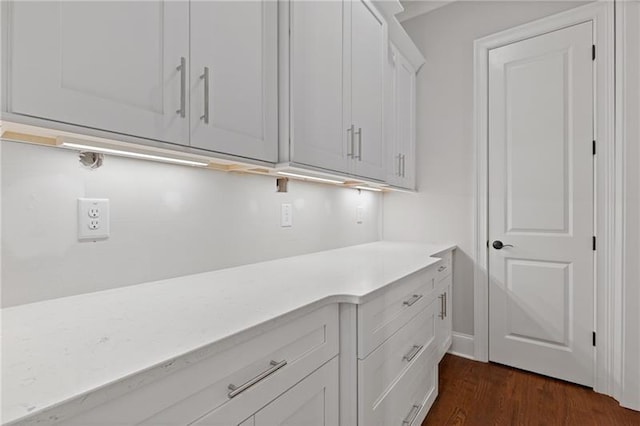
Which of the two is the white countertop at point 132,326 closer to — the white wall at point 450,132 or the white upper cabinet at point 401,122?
the white upper cabinet at point 401,122

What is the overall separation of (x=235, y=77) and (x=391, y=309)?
1041 millimetres

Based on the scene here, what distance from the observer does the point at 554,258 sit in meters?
2.26

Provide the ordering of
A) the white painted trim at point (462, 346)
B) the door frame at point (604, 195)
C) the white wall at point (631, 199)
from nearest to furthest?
Answer: the white wall at point (631, 199), the door frame at point (604, 195), the white painted trim at point (462, 346)

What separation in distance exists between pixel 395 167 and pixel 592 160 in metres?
1.25

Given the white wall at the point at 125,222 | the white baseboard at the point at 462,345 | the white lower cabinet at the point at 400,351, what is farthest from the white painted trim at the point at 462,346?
the white wall at the point at 125,222

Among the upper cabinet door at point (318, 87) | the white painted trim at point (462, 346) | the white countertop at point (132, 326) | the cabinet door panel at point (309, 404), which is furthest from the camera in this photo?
the white painted trim at point (462, 346)

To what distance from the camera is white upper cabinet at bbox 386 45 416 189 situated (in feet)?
7.38

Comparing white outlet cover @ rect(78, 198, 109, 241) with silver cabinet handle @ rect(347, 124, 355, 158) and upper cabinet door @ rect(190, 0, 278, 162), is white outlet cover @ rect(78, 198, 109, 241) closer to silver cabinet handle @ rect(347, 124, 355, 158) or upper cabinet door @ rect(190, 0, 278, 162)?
upper cabinet door @ rect(190, 0, 278, 162)

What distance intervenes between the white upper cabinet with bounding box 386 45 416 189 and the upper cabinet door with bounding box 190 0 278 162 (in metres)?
1.07

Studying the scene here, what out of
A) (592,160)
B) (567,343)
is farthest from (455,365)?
(592,160)

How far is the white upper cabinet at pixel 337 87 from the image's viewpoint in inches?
52.1

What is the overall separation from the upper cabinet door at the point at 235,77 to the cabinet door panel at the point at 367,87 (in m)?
0.58

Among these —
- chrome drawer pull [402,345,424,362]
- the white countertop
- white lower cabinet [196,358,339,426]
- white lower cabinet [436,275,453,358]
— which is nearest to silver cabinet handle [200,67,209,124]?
the white countertop

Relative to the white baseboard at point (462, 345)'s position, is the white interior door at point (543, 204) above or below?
above
